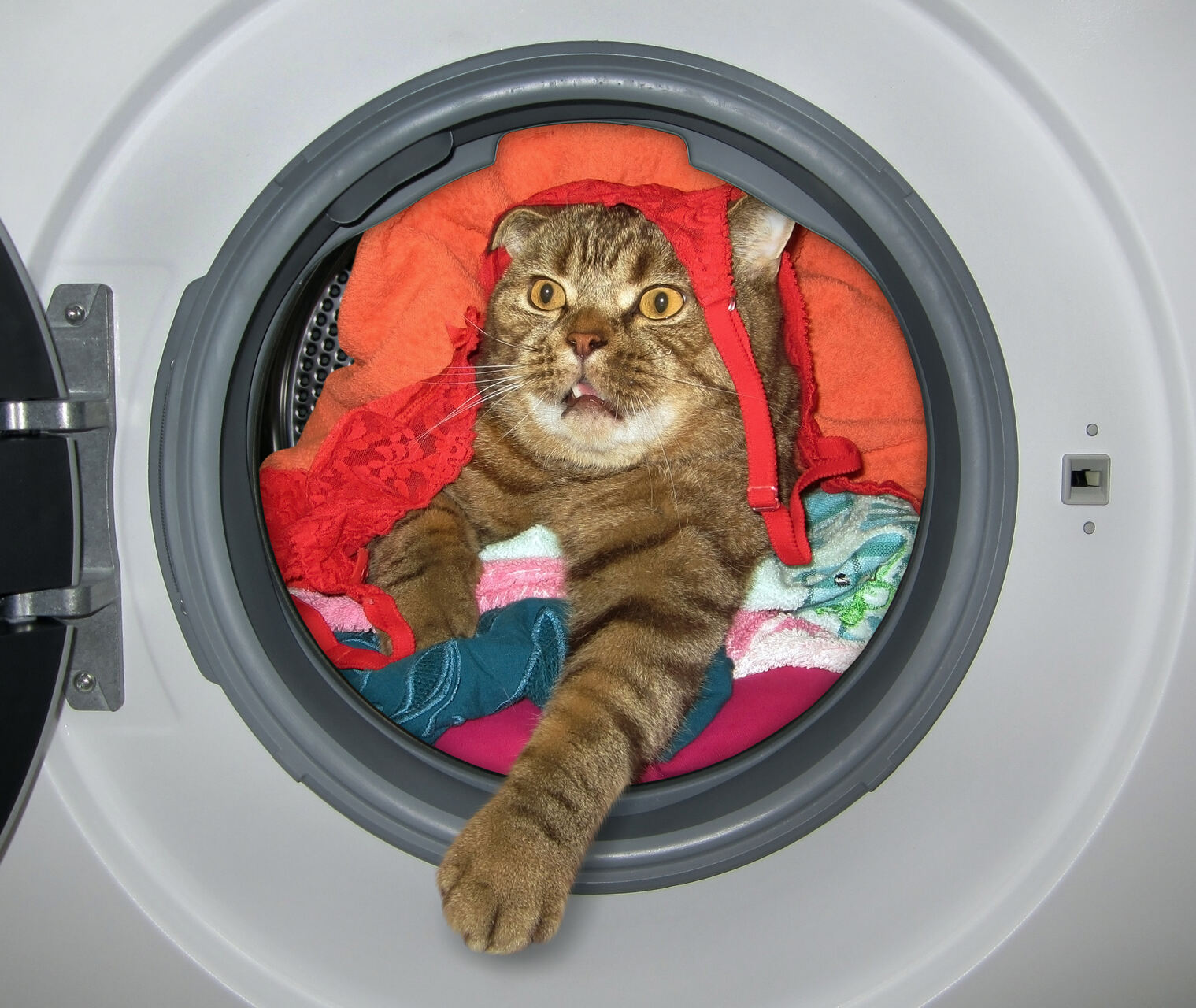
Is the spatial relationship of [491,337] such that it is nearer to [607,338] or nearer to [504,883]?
[607,338]

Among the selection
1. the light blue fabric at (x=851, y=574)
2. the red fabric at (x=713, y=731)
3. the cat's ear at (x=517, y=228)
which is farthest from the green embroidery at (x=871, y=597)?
the cat's ear at (x=517, y=228)

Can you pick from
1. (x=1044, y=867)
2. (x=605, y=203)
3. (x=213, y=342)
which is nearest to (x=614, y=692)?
(x=1044, y=867)

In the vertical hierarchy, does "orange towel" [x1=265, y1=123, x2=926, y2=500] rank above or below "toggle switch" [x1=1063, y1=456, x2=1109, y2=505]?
above

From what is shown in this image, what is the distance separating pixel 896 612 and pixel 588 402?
20.7 inches

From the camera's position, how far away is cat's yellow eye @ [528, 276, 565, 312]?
1347 mm

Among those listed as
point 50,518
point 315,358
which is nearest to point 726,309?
point 315,358

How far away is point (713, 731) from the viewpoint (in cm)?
118

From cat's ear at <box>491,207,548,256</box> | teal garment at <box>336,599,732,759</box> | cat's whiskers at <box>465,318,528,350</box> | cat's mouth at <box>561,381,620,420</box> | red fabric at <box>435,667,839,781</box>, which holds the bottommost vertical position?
red fabric at <box>435,667,839,781</box>

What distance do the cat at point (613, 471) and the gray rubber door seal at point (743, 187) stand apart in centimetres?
14

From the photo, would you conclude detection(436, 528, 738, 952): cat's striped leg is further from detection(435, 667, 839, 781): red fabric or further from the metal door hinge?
the metal door hinge

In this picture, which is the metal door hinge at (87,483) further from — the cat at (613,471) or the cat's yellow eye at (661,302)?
the cat's yellow eye at (661,302)

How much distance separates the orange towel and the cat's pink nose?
24cm

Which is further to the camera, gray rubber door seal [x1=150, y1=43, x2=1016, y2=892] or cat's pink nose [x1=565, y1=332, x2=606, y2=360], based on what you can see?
cat's pink nose [x1=565, y1=332, x2=606, y2=360]

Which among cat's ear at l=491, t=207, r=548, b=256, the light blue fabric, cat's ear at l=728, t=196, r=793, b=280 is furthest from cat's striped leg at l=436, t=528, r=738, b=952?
cat's ear at l=491, t=207, r=548, b=256
